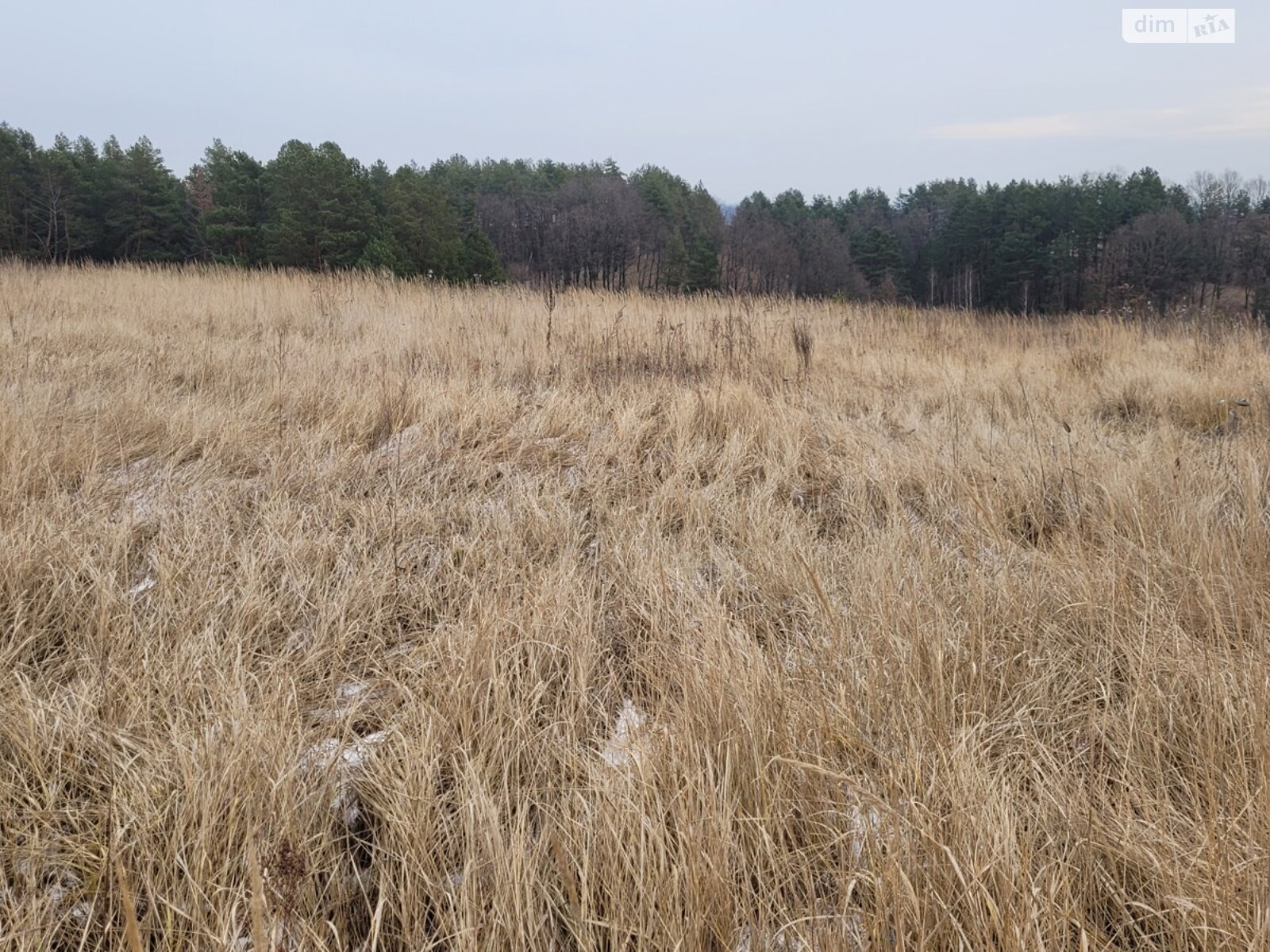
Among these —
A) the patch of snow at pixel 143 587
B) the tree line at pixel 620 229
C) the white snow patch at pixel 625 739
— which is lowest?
the white snow patch at pixel 625 739

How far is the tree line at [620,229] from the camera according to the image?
26375 mm

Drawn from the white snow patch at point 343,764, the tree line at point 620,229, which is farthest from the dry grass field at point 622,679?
the tree line at point 620,229

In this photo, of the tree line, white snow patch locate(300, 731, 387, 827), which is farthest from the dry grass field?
the tree line

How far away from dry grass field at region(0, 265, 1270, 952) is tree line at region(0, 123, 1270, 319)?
7947 millimetres

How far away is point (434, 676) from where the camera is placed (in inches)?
63.4

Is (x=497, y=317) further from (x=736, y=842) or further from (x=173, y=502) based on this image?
(x=736, y=842)

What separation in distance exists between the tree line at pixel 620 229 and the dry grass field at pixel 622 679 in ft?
26.1

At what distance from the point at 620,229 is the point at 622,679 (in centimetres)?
4848

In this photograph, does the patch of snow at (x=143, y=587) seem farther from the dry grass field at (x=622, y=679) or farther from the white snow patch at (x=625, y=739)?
the white snow patch at (x=625, y=739)

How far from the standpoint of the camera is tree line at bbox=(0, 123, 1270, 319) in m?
26.4

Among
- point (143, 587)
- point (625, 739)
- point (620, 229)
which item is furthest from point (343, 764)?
point (620, 229)

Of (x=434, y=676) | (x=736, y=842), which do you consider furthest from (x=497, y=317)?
(x=736, y=842)

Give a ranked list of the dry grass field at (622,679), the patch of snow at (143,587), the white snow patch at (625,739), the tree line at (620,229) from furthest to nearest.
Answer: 1. the tree line at (620,229)
2. the patch of snow at (143,587)
3. the white snow patch at (625,739)
4. the dry grass field at (622,679)

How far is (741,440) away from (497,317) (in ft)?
13.6
